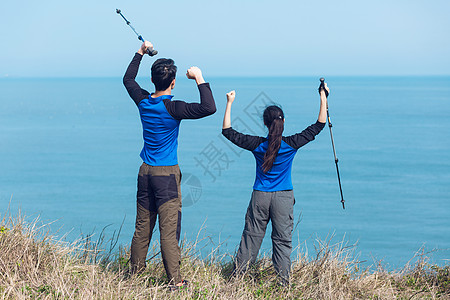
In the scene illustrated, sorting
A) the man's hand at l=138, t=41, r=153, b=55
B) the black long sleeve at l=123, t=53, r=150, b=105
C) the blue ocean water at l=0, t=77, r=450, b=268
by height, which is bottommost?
the blue ocean water at l=0, t=77, r=450, b=268

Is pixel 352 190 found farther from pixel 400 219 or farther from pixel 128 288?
pixel 128 288

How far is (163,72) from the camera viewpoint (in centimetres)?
438

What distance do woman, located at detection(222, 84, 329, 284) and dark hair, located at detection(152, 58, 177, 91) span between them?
571mm

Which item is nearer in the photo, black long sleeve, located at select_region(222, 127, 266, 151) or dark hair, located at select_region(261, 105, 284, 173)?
dark hair, located at select_region(261, 105, 284, 173)

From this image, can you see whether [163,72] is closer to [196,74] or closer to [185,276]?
[196,74]

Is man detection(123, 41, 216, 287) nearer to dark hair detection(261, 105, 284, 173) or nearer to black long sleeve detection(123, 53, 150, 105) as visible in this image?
black long sleeve detection(123, 53, 150, 105)

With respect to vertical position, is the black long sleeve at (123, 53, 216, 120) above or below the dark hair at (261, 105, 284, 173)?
above

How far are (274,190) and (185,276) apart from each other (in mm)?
1053

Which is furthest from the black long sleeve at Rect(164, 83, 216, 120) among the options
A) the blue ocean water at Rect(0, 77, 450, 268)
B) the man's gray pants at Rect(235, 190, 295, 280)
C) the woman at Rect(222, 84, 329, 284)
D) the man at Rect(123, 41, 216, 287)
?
the blue ocean water at Rect(0, 77, 450, 268)

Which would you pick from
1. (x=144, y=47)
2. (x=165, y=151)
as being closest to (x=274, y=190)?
(x=165, y=151)

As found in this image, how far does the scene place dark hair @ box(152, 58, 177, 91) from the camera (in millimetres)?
4371

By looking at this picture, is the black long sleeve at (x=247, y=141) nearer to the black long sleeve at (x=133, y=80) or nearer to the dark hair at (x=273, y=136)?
the dark hair at (x=273, y=136)

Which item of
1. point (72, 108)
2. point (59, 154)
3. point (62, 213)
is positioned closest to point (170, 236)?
point (62, 213)

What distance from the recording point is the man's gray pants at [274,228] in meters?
4.62
